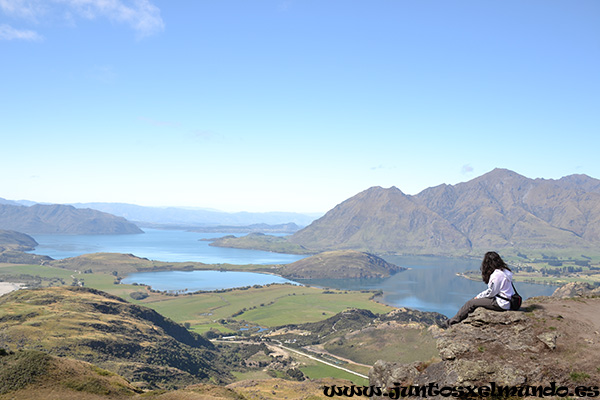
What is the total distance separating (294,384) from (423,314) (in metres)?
117

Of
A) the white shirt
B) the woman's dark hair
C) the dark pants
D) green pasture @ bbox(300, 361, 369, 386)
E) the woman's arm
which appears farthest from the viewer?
green pasture @ bbox(300, 361, 369, 386)

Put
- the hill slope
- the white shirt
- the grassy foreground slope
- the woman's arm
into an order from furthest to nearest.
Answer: the hill slope
the grassy foreground slope
the woman's arm
the white shirt

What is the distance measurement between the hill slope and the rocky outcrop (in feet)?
297

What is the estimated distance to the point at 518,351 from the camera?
21.6m

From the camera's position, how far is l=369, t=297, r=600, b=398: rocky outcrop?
2031 cm

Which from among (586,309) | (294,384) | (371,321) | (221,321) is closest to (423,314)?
(371,321)

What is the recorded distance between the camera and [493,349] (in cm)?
2219

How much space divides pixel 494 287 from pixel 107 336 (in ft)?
392

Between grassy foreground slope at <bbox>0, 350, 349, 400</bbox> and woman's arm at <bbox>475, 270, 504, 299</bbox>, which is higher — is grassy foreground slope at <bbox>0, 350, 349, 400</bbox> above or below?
below

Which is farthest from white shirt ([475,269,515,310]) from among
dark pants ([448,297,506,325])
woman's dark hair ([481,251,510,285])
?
woman's dark hair ([481,251,510,285])

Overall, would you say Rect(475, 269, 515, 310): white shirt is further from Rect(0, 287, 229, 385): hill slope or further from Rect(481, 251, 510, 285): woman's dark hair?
Rect(0, 287, 229, 385): hill slope

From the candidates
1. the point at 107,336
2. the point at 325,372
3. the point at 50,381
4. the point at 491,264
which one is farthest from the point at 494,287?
the point at 107,336

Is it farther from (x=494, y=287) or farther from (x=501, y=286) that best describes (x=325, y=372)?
(x=501, y=286)

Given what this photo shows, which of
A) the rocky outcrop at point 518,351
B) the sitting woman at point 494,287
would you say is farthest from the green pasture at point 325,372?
the sitting woman at point 494,287
